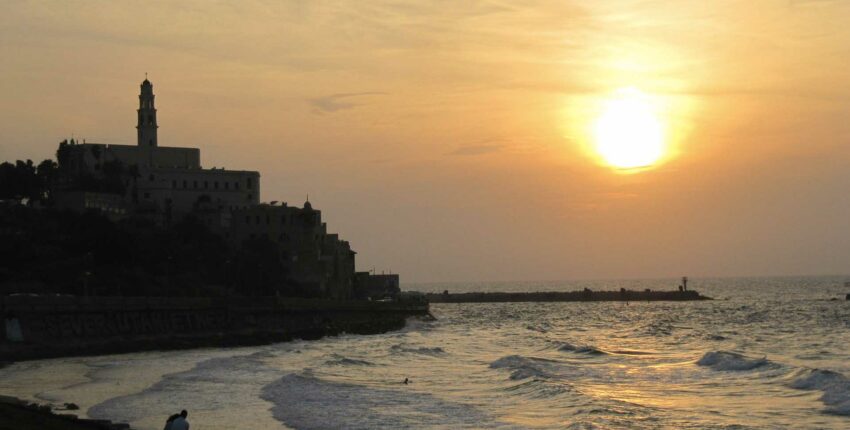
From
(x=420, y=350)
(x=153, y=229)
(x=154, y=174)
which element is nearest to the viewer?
(x=420, y=350)

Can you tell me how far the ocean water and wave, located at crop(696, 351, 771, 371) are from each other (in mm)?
169

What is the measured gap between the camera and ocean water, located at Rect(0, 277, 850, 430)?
46.2m

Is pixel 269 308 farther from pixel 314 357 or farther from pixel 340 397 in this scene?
pixel 340 397

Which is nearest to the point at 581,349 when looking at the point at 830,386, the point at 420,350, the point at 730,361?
the point at 420,350

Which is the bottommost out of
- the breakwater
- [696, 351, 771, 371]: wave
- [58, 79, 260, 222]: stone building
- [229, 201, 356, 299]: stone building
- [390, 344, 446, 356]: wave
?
[696, 351, 771, 371]: wave

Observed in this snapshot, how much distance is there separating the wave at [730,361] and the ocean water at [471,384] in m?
0.17

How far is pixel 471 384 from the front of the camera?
198 feet

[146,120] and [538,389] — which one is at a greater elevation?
[146,120]

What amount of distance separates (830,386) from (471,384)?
17415 millimetres

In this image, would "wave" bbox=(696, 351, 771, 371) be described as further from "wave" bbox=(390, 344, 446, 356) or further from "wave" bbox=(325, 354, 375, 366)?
"wave" bbox=(325, 354, 375, 366)

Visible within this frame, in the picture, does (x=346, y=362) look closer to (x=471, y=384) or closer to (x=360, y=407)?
(x=471, y=384)

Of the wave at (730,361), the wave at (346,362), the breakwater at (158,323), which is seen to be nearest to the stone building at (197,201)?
the breakwater at (158,323)

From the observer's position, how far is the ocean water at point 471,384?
152 feet

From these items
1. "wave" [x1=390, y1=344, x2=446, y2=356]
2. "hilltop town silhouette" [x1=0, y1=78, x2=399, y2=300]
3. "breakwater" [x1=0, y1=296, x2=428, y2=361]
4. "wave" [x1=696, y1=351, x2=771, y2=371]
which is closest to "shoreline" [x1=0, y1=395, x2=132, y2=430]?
"breakwater" [x1=0, y1=296, x2=428, y2=361]
